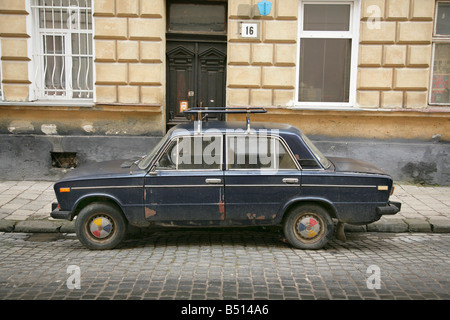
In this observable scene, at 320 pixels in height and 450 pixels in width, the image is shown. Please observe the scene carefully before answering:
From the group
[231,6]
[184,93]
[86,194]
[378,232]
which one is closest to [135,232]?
[86,194]

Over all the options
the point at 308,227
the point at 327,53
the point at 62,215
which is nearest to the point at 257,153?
the point at 308,227

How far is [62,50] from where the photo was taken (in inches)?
387

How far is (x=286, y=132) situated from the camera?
5930 mm

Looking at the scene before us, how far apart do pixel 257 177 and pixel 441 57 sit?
6185mm

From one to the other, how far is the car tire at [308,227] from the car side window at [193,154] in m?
1.13

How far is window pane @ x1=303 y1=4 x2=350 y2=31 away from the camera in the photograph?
9.80 m

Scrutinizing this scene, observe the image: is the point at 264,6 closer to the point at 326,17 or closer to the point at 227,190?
the point at 326,17

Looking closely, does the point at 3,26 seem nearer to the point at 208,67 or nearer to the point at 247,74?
the point at 208,67

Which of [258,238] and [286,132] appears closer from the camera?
[286,132]

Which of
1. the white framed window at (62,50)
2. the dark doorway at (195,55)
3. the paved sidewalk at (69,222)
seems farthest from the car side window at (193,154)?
the white framed window at (62,50)

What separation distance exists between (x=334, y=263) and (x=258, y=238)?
1.31 m

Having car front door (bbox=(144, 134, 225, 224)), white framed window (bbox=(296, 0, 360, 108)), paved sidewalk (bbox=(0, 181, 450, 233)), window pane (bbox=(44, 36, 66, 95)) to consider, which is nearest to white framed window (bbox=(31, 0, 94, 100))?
window pane (bbox=(44, 36, 66, 95))

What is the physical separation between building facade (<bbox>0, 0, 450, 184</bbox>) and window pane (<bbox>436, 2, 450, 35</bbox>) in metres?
0.02

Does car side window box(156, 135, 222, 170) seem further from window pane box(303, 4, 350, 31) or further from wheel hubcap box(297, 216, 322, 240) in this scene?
window pane box(303, 4, 350, 31)
